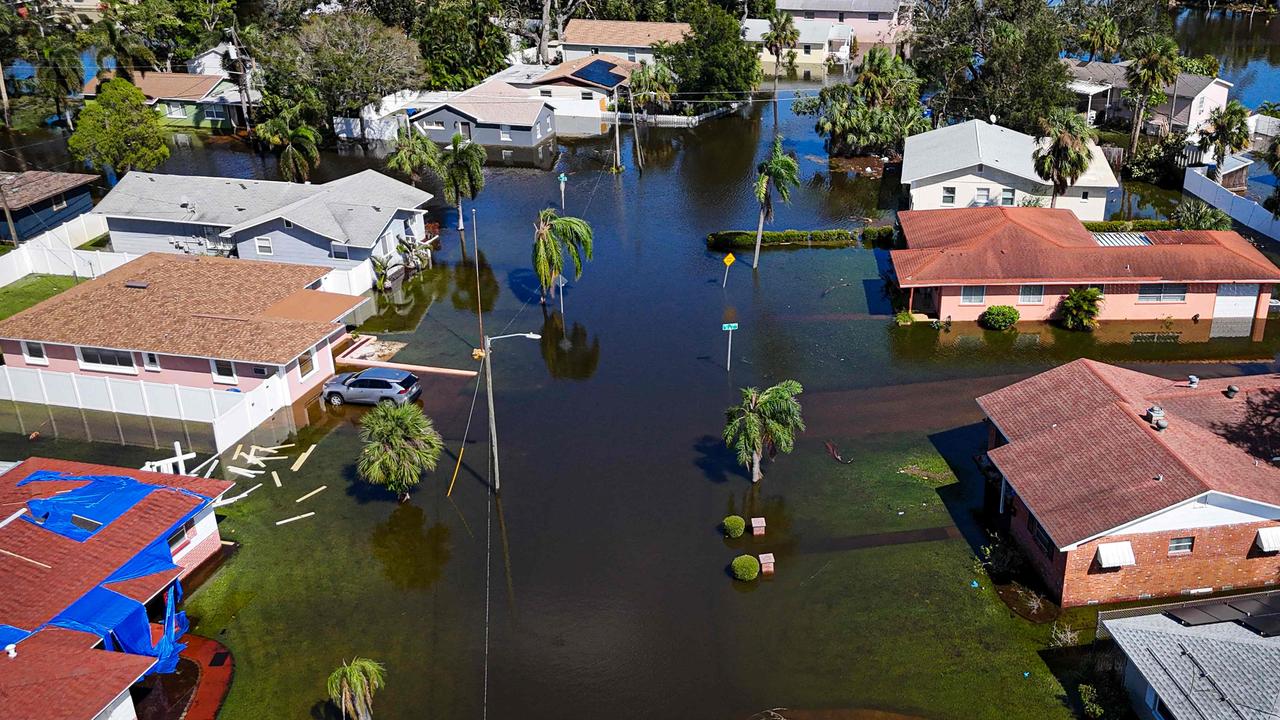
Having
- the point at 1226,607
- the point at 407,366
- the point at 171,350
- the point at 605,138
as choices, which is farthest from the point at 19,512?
the point at 605,138

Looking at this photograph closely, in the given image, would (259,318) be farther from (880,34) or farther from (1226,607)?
(880,34)

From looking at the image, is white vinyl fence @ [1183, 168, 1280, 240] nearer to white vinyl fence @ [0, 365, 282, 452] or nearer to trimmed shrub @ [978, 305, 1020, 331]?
trimmed shrub @ [978, 305, 1020, 331]

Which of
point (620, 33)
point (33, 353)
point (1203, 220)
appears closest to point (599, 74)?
point (620, 33)

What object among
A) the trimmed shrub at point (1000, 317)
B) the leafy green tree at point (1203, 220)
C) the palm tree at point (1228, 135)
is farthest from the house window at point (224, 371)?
the palm tree at point (1228, 135)

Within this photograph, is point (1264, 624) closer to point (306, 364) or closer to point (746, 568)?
point (746, 568)

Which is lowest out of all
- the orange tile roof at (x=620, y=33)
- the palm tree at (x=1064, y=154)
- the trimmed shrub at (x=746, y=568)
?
the trimmed shrub at (x=746, y=568)

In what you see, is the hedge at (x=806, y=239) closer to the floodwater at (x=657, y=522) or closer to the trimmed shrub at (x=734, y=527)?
the floodwater at (x=657, y=522)

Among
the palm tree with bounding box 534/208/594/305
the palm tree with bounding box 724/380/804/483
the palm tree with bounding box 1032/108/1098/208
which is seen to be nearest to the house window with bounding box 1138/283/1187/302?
the palm tree with bounding box 1032/108/1098/208
